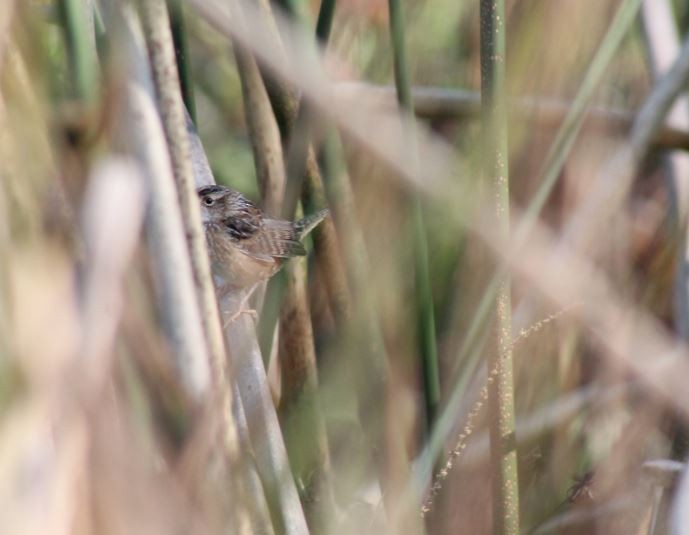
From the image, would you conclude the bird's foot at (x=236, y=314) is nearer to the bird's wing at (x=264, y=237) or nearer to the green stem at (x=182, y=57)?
the bird's wing at (x=264, y=237)

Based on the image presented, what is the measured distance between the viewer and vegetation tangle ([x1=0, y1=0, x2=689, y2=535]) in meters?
1.12

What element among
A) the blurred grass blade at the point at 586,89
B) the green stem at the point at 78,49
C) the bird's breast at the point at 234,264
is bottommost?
the bird's breast at the point at 234,264

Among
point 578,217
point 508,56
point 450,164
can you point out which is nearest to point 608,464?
point 578,217

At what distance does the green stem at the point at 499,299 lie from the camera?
4.75 ft

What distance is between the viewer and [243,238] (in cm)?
275

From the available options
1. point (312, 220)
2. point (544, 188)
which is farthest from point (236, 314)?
point (544, 188)

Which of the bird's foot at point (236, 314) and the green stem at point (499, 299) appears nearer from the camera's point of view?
the green stem at point (499, 299)

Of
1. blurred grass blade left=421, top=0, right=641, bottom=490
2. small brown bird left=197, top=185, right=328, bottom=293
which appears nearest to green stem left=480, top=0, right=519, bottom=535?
blurred grass blade left=421, top=0, right=641, bottom=490

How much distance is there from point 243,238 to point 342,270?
0.79 metres

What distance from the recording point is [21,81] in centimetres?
117

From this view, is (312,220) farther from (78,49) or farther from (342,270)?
(78,49)

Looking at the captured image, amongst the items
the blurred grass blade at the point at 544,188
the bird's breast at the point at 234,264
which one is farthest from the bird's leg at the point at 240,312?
the blurred grass blade at the point at 544,188

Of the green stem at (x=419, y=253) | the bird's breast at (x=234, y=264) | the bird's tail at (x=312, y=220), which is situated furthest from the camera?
the bird's breast at (x=234, y=264)

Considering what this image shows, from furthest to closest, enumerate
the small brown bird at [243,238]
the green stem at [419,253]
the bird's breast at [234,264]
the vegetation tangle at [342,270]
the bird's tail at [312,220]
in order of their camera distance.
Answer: the bird's breast at [234,264], the small brown bird at [243,238], the bird's tail at [312,220], the green stem at [419,253], the vegetation tangle at [342,270]
